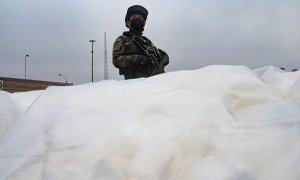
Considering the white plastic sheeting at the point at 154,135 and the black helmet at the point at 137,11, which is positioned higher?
the black helmet at the point at 137,11

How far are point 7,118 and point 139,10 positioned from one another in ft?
6.78

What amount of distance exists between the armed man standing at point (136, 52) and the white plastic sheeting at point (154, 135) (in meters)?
1.40

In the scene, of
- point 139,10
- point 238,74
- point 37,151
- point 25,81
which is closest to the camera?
point 37,151

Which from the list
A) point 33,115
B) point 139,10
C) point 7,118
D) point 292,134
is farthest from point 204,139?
point 139,10

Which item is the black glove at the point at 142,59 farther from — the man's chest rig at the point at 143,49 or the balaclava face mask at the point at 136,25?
the balaclava face mask at the point at 136,25

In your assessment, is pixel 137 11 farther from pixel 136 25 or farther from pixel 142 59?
pixel 142 59

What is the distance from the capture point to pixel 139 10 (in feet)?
10.4

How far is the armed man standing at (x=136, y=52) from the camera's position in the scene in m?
2.88

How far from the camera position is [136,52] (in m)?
2.98

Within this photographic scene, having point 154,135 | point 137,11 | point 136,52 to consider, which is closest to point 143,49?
point 136,52

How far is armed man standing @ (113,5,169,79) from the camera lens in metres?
2.88

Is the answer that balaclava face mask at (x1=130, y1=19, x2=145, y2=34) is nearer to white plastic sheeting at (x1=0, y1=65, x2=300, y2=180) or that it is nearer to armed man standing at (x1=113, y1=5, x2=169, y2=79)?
armed man standing at (x1=113, y1=5, x2=169, y2=79)

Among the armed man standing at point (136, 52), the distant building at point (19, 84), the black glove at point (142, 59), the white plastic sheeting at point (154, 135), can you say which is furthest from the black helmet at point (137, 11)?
the distant building at point (19, 84)

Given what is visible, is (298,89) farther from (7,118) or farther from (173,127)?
(7,118)
